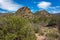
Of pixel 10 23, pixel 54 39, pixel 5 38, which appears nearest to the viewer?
pixel 5 38

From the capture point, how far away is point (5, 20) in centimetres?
1867

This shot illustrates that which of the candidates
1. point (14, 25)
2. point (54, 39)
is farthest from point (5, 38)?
point (54, 39)

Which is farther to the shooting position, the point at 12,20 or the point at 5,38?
the point at 12,20

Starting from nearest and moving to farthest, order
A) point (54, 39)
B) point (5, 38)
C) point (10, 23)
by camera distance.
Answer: point (5, 38) → point (10, 23) → point (54, 39)

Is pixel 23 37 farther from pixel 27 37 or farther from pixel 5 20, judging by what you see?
pixel 5 20

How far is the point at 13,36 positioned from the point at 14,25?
4.35ft

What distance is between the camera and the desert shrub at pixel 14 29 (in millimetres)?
17766

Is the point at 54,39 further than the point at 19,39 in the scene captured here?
Yes

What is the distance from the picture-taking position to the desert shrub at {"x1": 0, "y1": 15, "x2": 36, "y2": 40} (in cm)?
1777

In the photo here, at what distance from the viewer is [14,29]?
18.4 m

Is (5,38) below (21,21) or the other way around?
below

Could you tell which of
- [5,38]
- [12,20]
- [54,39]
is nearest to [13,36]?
[5,38]

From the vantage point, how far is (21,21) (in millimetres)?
19359

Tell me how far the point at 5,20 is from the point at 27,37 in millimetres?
3127
